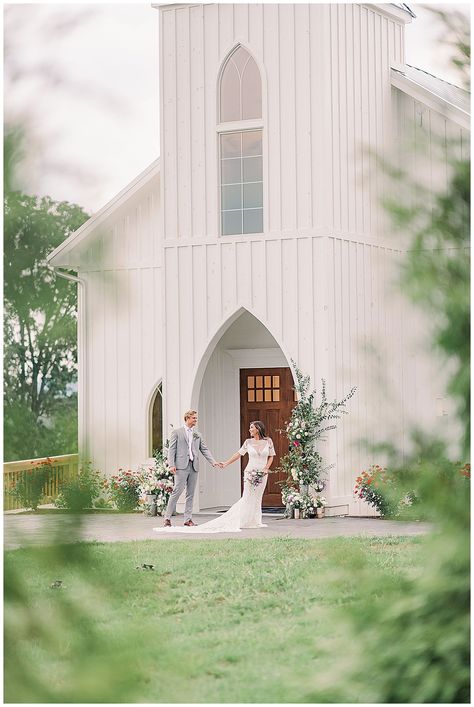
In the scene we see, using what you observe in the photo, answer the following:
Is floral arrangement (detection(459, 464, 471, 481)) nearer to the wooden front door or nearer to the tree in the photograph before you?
the tree

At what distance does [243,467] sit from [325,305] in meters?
4.17

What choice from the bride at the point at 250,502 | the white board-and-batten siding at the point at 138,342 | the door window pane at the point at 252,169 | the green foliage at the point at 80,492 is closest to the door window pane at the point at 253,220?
the door window pane at the point at 252,169

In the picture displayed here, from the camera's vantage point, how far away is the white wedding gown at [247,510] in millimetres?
16281

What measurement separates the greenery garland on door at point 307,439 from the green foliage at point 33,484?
15.5m

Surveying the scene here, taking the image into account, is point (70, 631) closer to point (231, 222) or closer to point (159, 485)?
point (159, 485)

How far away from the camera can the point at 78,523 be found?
1.36 metres

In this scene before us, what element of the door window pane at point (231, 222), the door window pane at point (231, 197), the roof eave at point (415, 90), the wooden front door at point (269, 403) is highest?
the roof eave at point (415, 90)

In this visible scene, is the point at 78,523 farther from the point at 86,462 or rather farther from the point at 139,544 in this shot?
the point at 139,544

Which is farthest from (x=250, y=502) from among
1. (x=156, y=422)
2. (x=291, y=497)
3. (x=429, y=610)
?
(x=429, y=610)

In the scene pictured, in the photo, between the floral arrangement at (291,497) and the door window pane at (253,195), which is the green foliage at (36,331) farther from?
the door window pane at (253,195)

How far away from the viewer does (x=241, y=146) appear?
18.2m

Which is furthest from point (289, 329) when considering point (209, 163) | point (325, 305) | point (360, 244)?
point (209, 163)

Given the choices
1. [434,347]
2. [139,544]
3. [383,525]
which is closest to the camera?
[434,347]

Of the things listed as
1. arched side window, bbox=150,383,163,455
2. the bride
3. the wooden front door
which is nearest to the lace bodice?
the bride
